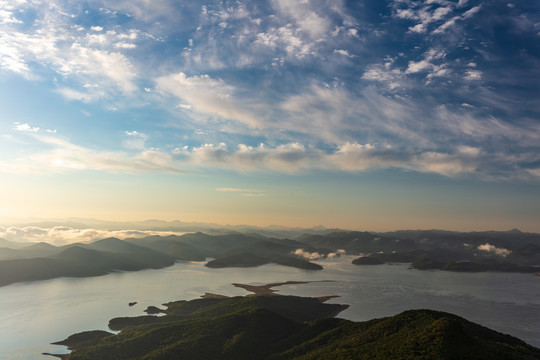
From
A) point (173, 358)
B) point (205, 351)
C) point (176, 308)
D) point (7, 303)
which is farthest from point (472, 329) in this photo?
point (7, 303)

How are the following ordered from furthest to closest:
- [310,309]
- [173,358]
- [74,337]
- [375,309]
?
[375,309] → [310,309] → [74,337] → [173,358]

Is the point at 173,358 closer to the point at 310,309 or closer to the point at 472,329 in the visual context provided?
the point at 472,329

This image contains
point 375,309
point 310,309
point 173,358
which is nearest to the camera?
point 173,358

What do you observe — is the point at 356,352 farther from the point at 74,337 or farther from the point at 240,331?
the point at 74,337

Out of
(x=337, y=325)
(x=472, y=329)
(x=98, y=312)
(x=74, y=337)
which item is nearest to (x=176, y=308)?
(x=98, y=312)

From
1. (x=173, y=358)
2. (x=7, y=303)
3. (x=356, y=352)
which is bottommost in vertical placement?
(x=7, y=303)

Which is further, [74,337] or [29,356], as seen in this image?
[74,337]

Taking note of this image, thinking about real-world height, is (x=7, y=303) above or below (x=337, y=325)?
below
